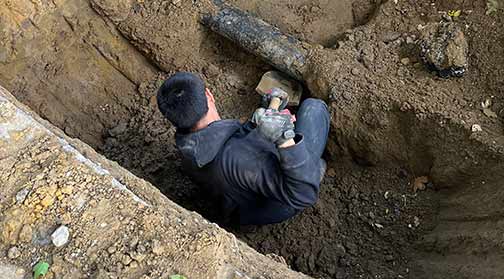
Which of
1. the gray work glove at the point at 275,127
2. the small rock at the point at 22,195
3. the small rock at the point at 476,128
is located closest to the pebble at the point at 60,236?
the small rock at the point at 22,195

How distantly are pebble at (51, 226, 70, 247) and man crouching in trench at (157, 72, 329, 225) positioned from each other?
1.06 m

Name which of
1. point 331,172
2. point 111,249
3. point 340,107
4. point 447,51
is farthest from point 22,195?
point 447,51

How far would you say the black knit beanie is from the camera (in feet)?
10.5

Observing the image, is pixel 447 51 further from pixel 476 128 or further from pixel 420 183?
pixel 420 183

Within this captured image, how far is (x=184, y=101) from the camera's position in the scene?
3.21m

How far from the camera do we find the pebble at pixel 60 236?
2.35 m

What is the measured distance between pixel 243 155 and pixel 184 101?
489 mm

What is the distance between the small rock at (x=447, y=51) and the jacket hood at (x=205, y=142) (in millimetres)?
1485

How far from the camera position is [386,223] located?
12.7 ft

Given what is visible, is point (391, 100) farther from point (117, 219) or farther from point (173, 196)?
point (117, 219)

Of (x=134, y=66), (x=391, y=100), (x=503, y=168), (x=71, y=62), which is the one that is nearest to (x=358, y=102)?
(x=391, y=100)

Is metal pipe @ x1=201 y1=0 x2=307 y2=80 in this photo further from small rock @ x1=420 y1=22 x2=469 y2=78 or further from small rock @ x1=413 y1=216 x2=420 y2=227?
small rock @ x1=413 y1=216 x2=420 y2=227

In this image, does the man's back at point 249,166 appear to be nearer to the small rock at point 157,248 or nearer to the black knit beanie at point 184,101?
the black knit beanie at point 184,101

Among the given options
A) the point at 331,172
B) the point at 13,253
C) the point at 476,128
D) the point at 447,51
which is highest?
the point at 447,51
